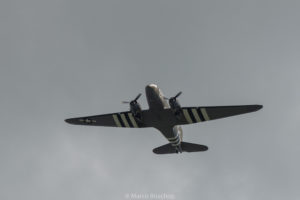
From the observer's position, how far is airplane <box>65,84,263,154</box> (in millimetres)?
39219

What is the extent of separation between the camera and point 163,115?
4038cm

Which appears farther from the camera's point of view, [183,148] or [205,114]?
[183,148]

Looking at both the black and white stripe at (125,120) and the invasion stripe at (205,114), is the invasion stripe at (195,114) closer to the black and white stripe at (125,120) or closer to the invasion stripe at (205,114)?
the invasion stripe at (205,114)

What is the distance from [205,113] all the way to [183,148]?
316 inches

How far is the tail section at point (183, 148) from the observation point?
46500 mm

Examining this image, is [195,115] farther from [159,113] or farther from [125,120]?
[125,120]

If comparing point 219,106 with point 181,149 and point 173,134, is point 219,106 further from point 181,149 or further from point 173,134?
point 181,149

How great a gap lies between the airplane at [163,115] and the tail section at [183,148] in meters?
2.44

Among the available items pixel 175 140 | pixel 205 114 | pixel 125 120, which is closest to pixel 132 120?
pixel 125 120

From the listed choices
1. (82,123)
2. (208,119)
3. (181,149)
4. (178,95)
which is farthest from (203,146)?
(82,123)

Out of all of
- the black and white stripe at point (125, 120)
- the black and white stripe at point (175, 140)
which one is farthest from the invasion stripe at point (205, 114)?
the black and white stripe at point (125, 120)

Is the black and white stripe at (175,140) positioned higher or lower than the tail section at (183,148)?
higher

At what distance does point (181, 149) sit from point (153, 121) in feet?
24.7

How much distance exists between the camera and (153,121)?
41.4m
